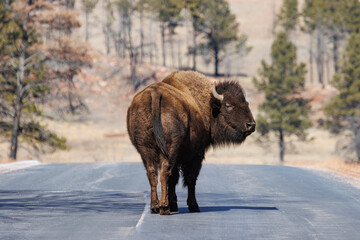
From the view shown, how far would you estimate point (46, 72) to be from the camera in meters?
38.1

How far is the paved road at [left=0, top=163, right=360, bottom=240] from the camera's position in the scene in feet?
32.0

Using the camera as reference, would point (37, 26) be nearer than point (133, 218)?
No

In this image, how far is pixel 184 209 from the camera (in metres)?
12.7

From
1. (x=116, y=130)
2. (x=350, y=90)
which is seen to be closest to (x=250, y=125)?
(x=350, y=90)

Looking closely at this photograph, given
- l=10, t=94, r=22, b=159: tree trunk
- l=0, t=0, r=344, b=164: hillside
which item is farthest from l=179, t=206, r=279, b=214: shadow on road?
l=0, t=0, r=344, b=164: hillside

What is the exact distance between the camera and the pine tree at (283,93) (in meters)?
56.6

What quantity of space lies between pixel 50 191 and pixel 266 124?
134 feet

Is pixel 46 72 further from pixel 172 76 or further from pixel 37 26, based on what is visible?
pixel 172 76

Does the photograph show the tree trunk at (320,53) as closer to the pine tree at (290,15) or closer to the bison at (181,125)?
the pine tree at (290,15)

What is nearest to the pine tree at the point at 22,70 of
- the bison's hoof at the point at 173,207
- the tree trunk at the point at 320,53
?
the bison's hoof at the point at 173,207

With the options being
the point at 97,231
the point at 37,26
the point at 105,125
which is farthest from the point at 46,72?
the point at 105,125

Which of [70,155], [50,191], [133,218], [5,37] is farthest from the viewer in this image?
[70,155]

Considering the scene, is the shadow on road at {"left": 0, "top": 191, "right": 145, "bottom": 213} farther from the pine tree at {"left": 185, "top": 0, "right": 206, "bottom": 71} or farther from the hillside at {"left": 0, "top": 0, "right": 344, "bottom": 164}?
the pine tree at {"left": 185, "top": 0, "right": 206, "bottom": 71}

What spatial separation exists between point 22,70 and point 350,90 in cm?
2765
